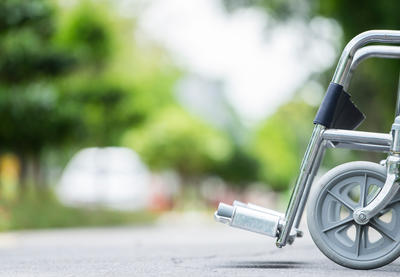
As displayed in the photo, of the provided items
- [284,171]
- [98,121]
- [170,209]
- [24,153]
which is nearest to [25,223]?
[24,153]

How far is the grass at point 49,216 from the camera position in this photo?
62.4 ft

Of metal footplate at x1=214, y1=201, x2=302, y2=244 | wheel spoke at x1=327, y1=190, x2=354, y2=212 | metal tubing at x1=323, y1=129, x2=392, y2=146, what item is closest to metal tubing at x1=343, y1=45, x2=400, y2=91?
metal tubing at x1=323, y1=129, x2=392, y2=146

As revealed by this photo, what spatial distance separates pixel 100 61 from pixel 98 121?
77.7 inches

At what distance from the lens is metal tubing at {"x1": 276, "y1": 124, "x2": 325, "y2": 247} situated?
5695mm

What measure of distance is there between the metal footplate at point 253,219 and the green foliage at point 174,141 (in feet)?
116

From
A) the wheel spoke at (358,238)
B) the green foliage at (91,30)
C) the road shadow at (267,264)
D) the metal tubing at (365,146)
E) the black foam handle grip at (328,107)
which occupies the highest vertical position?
the green foliage at (91,30)

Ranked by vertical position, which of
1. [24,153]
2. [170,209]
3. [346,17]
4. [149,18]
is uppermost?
[149,18]

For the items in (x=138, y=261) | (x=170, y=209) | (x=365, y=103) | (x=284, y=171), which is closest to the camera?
(x=138, y=261)

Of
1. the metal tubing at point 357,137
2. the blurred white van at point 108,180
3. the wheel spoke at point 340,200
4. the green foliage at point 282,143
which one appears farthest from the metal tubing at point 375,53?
the green foliage at point 282,143

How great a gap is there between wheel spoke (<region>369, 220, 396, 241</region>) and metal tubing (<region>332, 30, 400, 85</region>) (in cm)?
92

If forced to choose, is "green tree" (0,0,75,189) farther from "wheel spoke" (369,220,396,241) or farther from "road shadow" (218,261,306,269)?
"wheel spoke" (369,220,396,241)

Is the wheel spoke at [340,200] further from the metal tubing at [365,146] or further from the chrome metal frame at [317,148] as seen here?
the metal tubing at [365,146]

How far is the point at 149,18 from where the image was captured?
→ 48.7m

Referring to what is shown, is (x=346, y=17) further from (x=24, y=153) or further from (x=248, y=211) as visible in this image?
(x=248, y=211)
